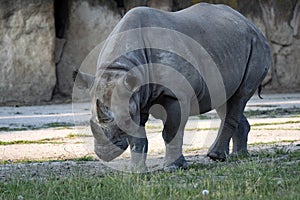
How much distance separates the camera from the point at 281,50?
20453 mm

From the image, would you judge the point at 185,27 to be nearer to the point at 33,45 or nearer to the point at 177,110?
the point at 177,110

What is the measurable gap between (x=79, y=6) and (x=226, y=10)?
11373 millimetres

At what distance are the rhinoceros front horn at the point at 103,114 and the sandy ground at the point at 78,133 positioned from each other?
3.99 feet

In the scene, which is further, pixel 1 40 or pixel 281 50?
pixel 281 50

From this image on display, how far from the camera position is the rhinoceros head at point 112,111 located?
21.0 feet

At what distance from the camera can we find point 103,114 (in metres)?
6.38

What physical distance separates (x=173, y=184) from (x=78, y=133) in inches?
227

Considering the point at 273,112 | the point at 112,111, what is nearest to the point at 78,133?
the point at 273,112

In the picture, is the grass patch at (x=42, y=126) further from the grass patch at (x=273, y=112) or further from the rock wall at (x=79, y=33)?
the rock wall at (x=79, y=33)

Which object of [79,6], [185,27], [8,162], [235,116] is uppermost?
[185,27]

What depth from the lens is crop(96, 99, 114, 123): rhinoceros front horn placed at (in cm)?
638

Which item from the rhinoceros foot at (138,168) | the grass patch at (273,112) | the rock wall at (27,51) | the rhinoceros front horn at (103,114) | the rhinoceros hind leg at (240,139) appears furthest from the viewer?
the rock wall at (27,51)

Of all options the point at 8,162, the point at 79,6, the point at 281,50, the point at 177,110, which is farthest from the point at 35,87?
the point at 177,110

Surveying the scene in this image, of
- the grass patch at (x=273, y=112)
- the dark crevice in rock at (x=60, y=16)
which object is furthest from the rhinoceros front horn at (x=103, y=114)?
the dark crevice in rock at (x=60, y=16)
